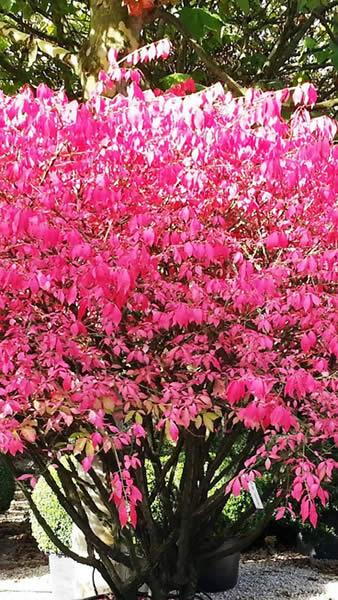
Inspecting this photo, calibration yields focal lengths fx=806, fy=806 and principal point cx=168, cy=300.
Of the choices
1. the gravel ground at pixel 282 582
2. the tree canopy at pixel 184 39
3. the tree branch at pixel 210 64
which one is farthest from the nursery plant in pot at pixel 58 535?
the tree canopy at pixel 184 39

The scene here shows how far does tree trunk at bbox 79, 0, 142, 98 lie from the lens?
4.17m

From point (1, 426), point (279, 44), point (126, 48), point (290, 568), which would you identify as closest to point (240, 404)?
point (1, 426)

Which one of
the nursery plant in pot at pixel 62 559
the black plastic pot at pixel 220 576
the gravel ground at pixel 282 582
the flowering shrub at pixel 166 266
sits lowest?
the gravel ground at pixel 282 582

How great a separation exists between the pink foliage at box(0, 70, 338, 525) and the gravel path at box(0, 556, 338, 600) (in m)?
2.25

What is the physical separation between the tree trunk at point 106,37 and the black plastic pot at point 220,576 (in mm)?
2877

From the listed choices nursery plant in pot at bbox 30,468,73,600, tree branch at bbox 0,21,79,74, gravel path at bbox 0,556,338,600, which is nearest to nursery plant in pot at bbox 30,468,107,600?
nursery plant in pot at bbox 30,468,73,600

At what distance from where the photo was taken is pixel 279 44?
20.5 feet

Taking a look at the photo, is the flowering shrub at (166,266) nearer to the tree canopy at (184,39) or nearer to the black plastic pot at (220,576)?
the tree canopy at (184,39)

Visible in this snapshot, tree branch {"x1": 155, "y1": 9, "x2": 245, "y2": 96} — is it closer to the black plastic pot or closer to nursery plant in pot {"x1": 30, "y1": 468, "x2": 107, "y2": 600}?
nursery plant in pot {"x1": 30, "y1": 468, "x2": 107, "y2": 600}

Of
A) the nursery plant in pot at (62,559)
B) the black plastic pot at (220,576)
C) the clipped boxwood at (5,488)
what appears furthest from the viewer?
the clipped boxwood at (5,488)

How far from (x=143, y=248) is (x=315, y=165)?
2.35 ft

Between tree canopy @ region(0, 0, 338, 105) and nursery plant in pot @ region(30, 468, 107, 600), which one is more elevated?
tree canopy @ region(0, 0, 338, 105)

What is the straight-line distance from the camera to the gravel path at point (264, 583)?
500cm

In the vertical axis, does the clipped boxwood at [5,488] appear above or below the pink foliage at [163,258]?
below
